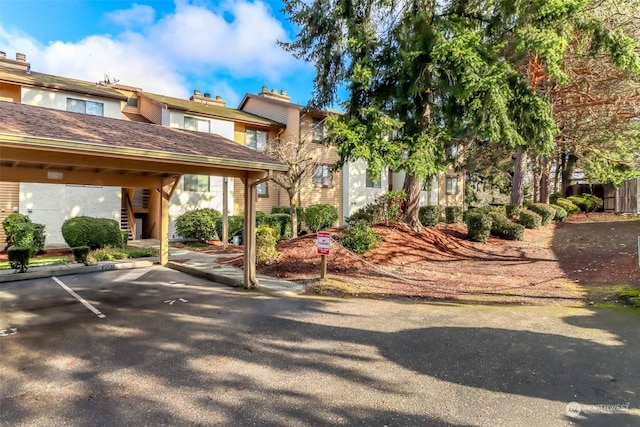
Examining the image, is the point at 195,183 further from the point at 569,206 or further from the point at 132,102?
the point at 569,206

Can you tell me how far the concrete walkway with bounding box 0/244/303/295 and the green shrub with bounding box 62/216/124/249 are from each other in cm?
255

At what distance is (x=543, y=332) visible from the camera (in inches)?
204

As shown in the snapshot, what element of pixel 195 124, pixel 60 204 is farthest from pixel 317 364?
pixel 195 124

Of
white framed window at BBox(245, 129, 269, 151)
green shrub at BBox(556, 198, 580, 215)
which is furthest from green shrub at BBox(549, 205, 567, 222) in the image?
white framed window at BBox(245, 129, 269, 151)

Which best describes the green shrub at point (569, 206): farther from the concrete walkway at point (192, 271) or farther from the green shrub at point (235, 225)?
the concrete walkway at point (192, 271)

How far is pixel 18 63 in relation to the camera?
18.0m

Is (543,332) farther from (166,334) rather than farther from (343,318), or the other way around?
(166,334)

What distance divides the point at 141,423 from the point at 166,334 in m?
2.38

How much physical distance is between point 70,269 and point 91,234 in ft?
12.0

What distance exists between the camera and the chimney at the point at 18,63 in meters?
17.8

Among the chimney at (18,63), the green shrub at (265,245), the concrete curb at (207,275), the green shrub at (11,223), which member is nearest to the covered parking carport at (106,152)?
the concrete curb at (207,275)

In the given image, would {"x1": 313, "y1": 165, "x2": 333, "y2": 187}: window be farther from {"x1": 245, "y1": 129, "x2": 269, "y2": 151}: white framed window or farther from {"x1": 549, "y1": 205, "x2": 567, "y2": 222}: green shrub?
{"x1": 549, "y1": 205, "x2": 567, "y2": 222}: green shrub

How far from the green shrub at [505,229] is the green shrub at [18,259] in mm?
16935

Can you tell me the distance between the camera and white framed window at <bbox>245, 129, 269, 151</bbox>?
2123 cm
